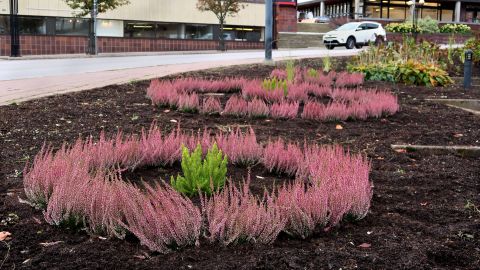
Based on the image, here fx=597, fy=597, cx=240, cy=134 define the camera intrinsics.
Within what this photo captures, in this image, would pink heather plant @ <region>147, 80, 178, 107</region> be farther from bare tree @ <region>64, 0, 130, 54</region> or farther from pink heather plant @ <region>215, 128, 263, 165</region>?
bare tree @ <region>64, 0, 130, 54</region>

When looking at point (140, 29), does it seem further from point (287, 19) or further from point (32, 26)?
point (287, 19)

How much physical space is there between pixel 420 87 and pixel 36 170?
9259mm

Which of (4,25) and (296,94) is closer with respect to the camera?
(296,94)

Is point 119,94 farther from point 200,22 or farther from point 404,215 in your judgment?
point 200,22

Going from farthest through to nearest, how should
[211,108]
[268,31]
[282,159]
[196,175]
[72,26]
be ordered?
[72,26] → [268,31] → [211,108] → [282,159] → [196,175]

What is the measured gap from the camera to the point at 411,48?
48.1 feet

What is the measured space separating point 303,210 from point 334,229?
0.72 feet

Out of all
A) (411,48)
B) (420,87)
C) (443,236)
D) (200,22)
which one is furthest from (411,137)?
(200,22)

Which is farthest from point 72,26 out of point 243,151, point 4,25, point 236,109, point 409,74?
point 243,151

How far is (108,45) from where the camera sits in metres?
38.2

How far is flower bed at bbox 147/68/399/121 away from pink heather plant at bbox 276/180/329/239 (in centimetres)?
372

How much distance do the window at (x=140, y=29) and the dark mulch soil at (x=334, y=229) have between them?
33.9 meters

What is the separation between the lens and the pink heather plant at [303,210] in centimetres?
290

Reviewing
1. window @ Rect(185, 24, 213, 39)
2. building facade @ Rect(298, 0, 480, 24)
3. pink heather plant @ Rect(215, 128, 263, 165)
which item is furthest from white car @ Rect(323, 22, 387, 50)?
pink heather plant @ Rect(215, 128, 263, 165)
